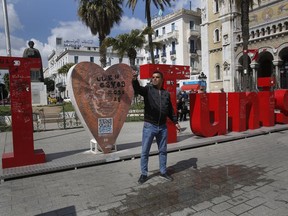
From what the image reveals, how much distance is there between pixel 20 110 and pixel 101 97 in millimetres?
1883

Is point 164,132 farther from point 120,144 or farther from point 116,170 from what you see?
point 120,144

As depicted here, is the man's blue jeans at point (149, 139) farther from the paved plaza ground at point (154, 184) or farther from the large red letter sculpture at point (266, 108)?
the large red letter sculpture at point (266, 108)

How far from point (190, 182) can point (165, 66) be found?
3.95 meters

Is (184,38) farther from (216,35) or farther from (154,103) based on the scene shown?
(154,103)

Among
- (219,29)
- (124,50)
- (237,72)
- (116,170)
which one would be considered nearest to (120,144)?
(116,170)

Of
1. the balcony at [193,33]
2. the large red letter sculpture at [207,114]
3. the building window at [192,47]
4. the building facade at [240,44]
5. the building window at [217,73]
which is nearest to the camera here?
the large red letter sculpture at [207,114]

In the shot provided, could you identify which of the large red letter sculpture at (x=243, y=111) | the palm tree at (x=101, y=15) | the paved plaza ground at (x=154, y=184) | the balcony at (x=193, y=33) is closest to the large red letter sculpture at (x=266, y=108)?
the large red letter sculpture at (x=243, y=111)

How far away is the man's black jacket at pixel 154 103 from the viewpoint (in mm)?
4941

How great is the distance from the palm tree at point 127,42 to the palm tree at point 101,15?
1.02 m

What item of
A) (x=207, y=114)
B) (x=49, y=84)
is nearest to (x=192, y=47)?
(x=207, y=114)

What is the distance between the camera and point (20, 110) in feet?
19.6

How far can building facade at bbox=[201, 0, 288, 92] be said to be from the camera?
2592 centimetres

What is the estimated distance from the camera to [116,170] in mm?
5863

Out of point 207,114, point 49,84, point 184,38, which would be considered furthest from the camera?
point 49,84
